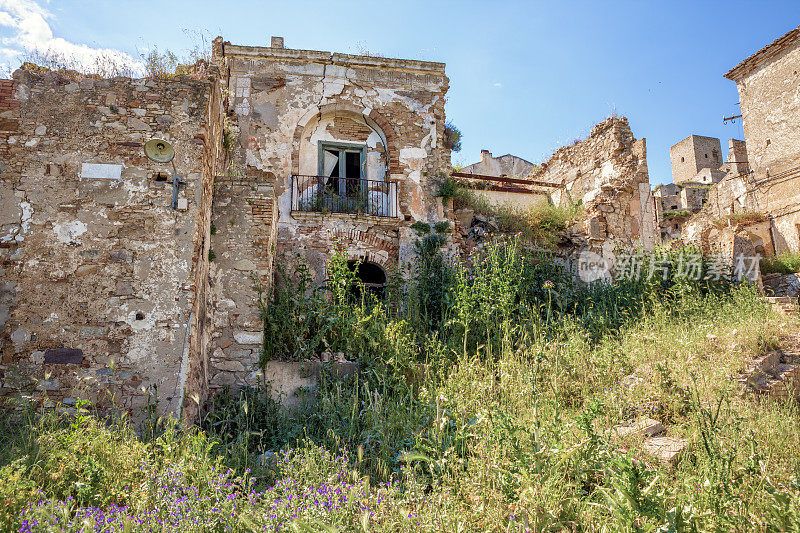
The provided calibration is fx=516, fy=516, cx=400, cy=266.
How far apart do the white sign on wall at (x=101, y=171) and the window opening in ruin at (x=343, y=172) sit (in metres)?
6.06

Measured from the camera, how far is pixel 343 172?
12594 millimetres

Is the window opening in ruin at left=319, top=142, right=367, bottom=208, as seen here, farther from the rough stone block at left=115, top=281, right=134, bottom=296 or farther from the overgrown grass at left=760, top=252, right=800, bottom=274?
the overgrown grass at left=760, top=252, right=800, bottom=274

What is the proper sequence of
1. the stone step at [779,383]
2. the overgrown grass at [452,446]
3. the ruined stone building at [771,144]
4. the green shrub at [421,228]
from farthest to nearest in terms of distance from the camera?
the ruined stone building at [771,144], the green shrub at [421,228], the stone step at [779,383], the overgrown grass at [452,446]

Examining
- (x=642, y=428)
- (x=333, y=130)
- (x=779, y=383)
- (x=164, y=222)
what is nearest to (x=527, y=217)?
(x=333, y=130)

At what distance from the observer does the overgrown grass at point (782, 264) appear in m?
14.7

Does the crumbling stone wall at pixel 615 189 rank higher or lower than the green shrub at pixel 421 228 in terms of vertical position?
higher

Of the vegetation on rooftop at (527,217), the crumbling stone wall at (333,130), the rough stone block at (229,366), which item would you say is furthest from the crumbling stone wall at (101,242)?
the vegetation on rooftop at (527,217)


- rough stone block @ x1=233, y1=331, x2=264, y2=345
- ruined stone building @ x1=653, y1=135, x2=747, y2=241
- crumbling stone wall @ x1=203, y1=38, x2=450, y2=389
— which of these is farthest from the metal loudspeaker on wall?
ruined stone building @ x1=653, y1=135, x2=747, y2=241

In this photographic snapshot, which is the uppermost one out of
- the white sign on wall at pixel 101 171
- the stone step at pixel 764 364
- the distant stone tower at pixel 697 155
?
the distant stone tower at pixel 697 155

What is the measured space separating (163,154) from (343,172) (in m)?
6.49

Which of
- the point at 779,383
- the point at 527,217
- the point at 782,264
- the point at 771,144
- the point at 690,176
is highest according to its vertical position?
the point at 690,176

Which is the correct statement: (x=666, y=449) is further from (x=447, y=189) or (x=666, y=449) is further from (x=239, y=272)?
(x=447, y=189)

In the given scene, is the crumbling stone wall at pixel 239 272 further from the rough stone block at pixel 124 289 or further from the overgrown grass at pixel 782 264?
the overgrown grass at pixel 782 264

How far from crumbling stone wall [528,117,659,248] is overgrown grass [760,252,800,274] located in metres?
3.58
